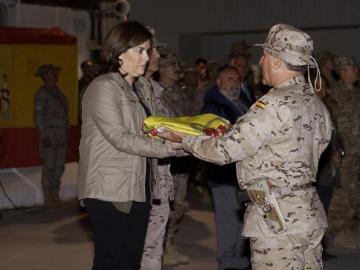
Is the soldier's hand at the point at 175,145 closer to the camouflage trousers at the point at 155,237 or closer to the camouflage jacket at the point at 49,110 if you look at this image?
the camouflage trousers at the point at 155,237

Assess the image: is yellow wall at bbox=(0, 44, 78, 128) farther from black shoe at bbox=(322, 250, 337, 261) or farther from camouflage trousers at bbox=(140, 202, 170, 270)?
camouflage trousers at bbox=(140, 202, 170, 270)

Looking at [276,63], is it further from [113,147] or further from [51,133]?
[51,133]

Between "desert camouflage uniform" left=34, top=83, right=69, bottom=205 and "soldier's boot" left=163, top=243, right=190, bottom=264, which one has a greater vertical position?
"desert camouflage uniform" left=34, top=83, right=69, bottom=205

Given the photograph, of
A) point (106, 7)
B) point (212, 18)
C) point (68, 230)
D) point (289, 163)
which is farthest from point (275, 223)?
point (106, 7)

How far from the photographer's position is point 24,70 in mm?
11469

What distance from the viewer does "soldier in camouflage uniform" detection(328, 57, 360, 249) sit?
325 inches

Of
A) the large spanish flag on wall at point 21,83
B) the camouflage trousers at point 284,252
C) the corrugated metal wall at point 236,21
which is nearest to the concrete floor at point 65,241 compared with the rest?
the large spanish flag on wall at point 21,83

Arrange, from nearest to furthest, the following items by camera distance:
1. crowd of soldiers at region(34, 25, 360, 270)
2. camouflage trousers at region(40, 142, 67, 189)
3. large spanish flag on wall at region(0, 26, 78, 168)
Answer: crowd of soldiers at region(34, 25, 360, 270)
camouflage trousers at region(40, 142, 67, 189)
large spanish flag on wall at region(0, 26, 78, 168)

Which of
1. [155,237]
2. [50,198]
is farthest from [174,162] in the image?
[50,198]

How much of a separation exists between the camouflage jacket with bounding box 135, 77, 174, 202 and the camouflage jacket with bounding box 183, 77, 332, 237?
0.72 m

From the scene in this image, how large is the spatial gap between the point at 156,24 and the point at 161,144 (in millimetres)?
13919

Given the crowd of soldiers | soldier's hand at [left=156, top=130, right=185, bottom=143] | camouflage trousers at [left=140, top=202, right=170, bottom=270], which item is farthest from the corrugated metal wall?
soldier's hand at [left=156, top=130, right=185, bottom=143]

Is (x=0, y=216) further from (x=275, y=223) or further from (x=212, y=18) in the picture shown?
(x=212, y=18)

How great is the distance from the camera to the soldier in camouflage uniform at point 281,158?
4.26 meters
